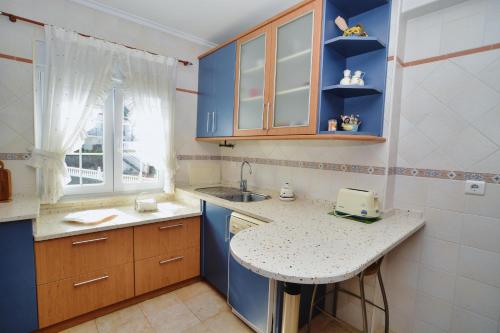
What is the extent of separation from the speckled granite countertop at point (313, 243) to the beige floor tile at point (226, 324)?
0.79 m

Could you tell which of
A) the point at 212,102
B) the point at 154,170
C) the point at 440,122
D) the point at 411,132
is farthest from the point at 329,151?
the point at 154,170

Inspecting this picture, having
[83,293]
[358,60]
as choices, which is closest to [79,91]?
[83,293]

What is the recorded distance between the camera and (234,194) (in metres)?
2.37

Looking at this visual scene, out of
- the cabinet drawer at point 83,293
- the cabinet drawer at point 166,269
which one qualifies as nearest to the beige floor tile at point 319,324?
the cabinet drawer at point 166,269

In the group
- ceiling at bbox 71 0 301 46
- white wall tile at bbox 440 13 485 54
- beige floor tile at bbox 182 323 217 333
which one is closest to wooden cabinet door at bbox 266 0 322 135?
ceiling at bbox 71 0 301 46

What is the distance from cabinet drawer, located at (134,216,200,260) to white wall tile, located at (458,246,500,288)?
5.97 feet

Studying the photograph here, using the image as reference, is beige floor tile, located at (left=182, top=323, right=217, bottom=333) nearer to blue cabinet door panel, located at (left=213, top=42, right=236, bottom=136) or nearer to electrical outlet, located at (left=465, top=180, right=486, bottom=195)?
blue cabinet door panel, located at (left=213, top=42, right=236, bottom=136)

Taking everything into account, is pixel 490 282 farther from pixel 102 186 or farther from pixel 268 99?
pixel 102 186

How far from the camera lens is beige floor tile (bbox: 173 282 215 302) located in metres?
1.96

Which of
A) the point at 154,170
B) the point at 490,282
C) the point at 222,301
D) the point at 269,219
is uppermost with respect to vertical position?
the point at 154,170

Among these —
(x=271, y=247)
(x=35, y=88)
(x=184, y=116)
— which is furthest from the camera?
(x=184, y=116)

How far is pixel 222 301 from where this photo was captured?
1.92 m

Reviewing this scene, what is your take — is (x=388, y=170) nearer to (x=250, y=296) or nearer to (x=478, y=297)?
(x=478, y=297)

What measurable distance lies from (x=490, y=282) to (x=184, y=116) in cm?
262
